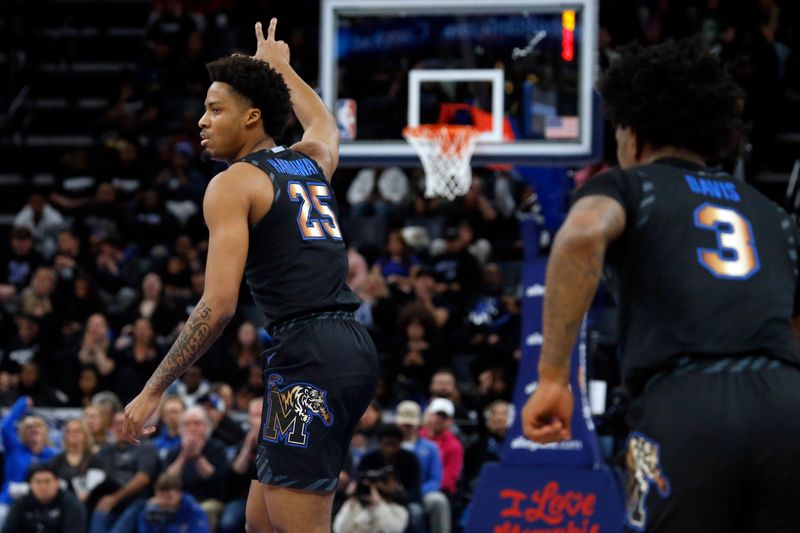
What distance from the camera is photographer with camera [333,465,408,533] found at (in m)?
11.6

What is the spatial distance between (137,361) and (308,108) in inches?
359

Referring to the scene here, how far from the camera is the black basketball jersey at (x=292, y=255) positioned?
5.49 meters

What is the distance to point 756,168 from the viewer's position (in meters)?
17.8

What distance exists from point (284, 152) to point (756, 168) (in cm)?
1309

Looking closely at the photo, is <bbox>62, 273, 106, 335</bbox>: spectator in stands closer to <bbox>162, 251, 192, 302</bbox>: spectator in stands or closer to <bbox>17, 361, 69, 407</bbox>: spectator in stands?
<bbox>162, 251, 192, 302</bbox>: spectator in stands

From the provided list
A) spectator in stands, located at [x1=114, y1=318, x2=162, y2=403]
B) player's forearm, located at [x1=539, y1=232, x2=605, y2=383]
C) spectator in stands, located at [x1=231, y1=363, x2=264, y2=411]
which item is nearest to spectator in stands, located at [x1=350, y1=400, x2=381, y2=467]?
spectator in stands, located at [x1=231, y1=363, x2=264, y2=411]

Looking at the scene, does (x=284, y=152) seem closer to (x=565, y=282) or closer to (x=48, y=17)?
(x=565, y=282)

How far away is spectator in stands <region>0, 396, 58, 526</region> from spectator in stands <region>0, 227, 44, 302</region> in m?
4.09

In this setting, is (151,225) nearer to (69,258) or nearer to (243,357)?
(69,258)

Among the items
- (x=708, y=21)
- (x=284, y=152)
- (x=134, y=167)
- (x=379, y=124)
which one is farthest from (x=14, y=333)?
(x=284, y=152)

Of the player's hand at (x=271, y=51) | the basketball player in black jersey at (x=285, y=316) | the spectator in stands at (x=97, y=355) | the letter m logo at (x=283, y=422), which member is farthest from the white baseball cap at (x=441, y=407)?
the letter m logo at (x=283, y=422)

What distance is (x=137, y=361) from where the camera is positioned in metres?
15.1

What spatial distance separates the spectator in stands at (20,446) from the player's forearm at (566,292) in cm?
1033

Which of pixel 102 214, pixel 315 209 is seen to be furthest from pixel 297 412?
pixel 102 214
